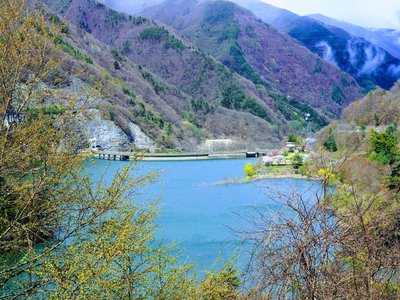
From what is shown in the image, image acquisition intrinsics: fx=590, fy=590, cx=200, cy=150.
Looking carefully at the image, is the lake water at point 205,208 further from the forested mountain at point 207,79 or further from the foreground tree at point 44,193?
the forested mountain at point 207,79

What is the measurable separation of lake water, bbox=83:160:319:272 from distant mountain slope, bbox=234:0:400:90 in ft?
245

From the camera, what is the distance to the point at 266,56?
91.1 m

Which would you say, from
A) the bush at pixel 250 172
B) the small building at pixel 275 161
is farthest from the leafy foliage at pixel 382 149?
the small building at pixel 275 161

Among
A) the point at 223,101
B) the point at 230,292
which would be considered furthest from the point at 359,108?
the point at 230,292

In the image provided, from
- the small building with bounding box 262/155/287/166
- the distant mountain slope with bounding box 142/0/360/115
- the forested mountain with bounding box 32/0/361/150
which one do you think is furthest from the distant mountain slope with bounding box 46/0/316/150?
the small building with bounding box 262/155/287/166

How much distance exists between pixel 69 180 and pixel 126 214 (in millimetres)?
316

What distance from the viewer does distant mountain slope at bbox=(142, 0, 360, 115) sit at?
84.9 meters

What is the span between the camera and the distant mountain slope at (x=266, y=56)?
84938mm

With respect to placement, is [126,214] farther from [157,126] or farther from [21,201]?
[157,126]

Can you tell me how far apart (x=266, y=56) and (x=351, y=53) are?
20.9 metres

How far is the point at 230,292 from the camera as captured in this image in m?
5.02

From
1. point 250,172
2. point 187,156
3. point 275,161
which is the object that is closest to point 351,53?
→ point 187,156

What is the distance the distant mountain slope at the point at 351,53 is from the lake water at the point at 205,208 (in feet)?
245

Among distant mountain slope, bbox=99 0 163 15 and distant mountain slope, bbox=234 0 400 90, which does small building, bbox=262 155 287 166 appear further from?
distant mountain slope, bbox=99 0 163 15
